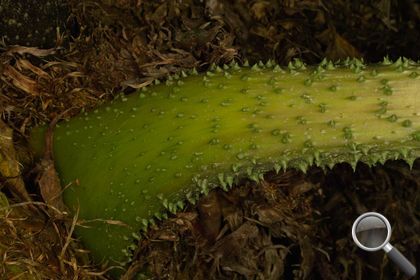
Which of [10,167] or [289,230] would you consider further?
[289,230]

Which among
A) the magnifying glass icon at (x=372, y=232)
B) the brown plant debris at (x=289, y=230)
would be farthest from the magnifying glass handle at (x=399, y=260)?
the brown plant debris at (x=289, y=230)

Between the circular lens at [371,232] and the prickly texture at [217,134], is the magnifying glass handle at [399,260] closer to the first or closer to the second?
the circular lens at [371,232]

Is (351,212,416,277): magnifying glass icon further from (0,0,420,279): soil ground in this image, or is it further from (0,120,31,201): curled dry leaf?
(0,120,31,201): curled dry leaf

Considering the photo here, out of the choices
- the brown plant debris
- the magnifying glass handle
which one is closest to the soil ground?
the brown plant debris

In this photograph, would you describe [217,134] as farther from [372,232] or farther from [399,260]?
[399,260]

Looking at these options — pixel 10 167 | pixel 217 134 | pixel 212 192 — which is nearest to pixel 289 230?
pixel 212 192
